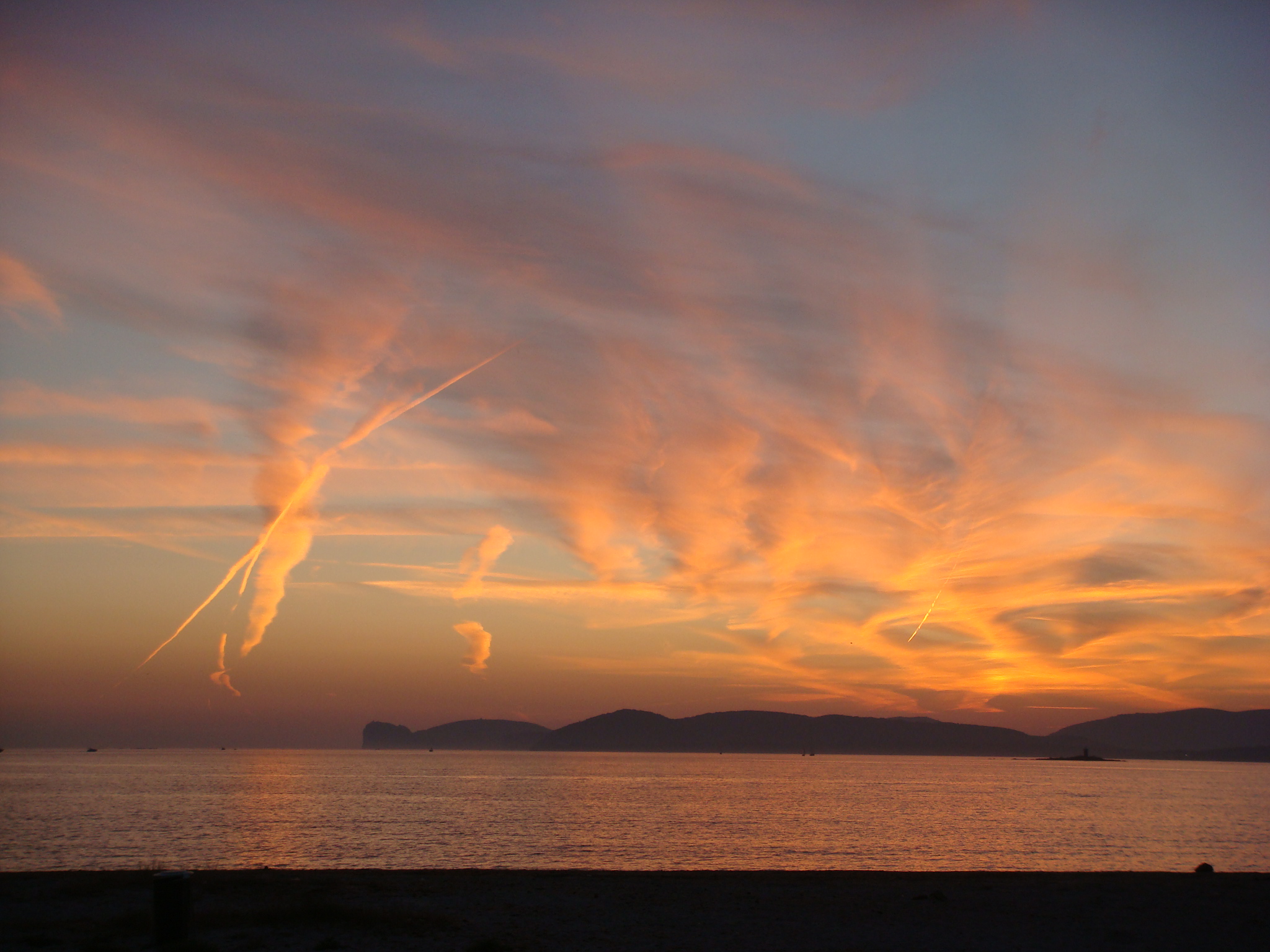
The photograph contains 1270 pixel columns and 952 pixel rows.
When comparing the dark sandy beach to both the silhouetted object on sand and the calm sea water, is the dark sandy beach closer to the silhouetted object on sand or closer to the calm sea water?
the silhouetted object on sand

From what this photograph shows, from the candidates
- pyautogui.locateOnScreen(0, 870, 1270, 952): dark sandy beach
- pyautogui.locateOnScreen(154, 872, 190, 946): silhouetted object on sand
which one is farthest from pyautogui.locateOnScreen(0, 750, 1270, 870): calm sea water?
pyautogui.locateOnScreen(154, 872, 190, 946): silhouetted object on sand

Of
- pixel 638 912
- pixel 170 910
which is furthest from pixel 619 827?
pixel 170 910

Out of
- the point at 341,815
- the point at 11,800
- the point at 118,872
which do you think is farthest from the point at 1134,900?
the point at 11,800

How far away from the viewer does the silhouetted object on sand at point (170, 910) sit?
57.5ft

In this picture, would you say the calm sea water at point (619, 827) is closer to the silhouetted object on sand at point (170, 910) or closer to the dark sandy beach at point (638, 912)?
the dark sandy beach at point (638, 912)

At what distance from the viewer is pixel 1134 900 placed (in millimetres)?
25188

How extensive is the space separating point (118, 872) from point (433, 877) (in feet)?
32.0

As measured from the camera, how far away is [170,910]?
17594 mm

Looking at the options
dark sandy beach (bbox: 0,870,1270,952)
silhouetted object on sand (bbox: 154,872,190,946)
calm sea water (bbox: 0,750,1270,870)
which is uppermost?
silhouetted object on sand (bbox: 154,872,190,946)

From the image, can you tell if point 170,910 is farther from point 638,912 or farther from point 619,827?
point 619,827

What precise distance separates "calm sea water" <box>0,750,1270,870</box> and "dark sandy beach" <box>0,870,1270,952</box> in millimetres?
17822

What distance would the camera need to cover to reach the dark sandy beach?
19.1 m

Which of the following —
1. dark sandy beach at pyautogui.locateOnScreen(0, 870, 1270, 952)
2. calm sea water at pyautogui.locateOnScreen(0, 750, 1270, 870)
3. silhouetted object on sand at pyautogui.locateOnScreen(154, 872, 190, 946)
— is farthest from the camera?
calm sea water at pyautogui.locateOnScreen(0, 750, 1270, 870)

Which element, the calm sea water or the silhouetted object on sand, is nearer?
the silhouetted object on sand
